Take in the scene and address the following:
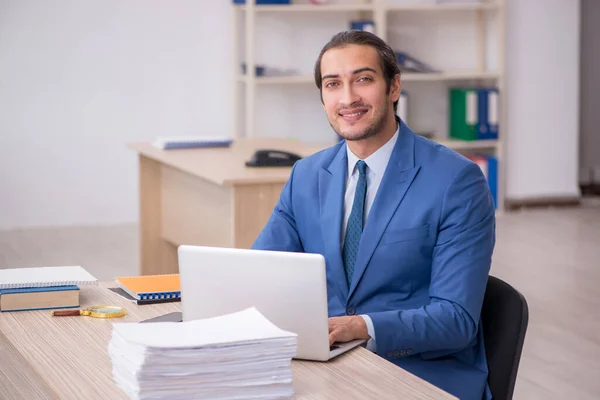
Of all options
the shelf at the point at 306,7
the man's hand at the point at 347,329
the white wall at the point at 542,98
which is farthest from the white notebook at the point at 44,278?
the white wall at the point at 542,98

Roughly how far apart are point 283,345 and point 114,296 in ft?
2.68

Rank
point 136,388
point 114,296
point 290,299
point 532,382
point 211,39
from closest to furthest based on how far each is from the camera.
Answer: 1. point 136,388
2. point 290,299
3. point 114,296
4. point 532,382
5. point 211,39

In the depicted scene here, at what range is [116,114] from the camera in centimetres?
671

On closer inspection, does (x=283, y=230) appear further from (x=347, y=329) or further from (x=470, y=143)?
(x=470, y=143)

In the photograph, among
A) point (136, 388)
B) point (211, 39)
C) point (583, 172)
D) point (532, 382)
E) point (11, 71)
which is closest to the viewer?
point (136, 388)

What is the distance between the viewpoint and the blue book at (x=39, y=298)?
207cm

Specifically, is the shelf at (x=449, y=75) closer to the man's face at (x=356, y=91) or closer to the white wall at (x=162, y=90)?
the white wall at (x=162, y=90)

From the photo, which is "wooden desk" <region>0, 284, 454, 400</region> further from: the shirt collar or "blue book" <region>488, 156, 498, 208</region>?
"blue book" <region>488, 156, 498, 208</region>

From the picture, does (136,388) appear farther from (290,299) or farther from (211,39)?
(211,39)

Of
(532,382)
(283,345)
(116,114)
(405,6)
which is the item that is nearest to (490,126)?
(405,6)

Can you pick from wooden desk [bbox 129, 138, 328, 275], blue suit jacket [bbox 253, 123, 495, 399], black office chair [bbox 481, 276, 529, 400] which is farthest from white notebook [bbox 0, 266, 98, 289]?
wooden desk [bbox 129, 138, 328, 275]

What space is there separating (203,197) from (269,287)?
2.46m

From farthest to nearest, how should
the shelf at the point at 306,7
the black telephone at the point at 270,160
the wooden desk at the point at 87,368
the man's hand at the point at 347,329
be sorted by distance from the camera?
the shelf at the point at 306,7
the black telephone at the point at 270,160
the man's hand at the point at 347,329
the wooden desk at the point at 87,368

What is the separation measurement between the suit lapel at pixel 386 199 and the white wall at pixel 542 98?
5.31 metres
